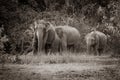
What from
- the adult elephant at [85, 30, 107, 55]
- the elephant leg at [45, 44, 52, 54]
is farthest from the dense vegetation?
the elephant leg at [45, 44, 52, 54]

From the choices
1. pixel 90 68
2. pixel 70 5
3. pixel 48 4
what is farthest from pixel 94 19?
pixel 90 68

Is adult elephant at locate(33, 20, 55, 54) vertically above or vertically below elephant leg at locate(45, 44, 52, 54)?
above

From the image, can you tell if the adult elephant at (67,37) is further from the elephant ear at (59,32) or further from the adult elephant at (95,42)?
the adult elephant at (95,42)

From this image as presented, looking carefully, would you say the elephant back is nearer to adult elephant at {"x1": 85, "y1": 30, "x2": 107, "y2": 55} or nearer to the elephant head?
adult elephant at {"x1": 85, "y1": 30, "x2": 107, "y2": 55}

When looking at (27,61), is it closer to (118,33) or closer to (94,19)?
(118,33)

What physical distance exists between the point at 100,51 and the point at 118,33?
1.37m

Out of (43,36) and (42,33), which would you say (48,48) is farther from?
(42,33)

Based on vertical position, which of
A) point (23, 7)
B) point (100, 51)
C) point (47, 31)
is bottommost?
point (100, 51)

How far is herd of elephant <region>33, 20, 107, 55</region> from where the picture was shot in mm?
9680

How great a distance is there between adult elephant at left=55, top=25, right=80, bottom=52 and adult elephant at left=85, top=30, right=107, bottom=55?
497mm

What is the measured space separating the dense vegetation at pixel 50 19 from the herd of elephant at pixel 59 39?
54cm

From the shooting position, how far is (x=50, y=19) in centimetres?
1345

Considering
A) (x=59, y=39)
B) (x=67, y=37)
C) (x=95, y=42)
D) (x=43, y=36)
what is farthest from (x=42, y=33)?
(x=95, y=42)

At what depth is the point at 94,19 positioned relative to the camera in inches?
656
